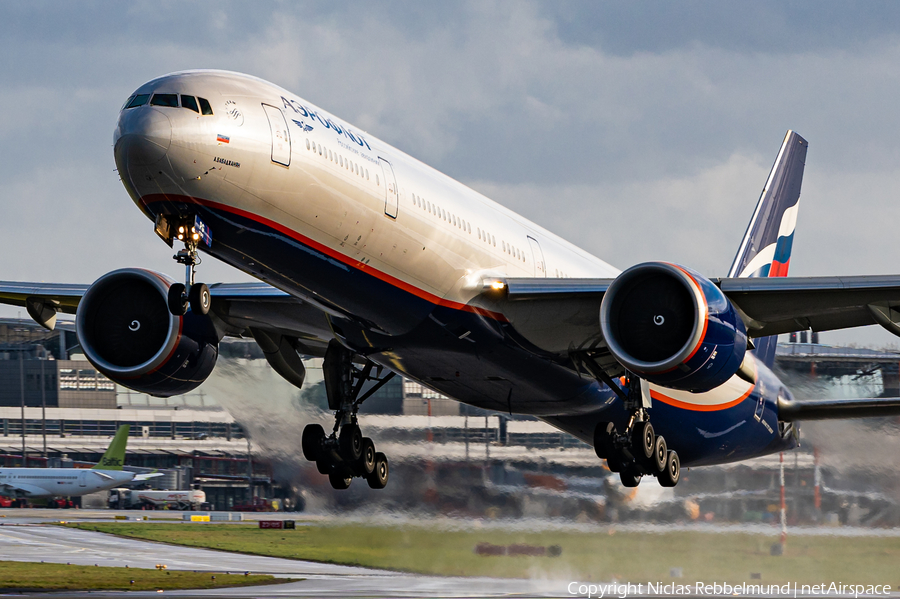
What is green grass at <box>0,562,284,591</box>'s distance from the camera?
3003 cm

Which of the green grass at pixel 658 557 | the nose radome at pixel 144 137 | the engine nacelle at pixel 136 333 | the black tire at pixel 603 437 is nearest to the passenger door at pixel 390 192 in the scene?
the nose radome at pixel 144 137

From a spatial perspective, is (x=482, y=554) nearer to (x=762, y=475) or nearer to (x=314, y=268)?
(x=762, y=475)

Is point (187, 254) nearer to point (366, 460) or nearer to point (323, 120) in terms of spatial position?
point (323, 120)

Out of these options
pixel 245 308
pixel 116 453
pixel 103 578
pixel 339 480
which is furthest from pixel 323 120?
pixel 116 453

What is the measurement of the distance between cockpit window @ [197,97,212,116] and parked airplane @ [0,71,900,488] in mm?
21

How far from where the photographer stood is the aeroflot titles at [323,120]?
1504 centimetres

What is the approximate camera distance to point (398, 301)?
16.8 meters

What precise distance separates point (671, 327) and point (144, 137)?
8848 mm

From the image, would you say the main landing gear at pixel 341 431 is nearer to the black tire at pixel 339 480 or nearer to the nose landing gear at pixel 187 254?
the black tire at pixel 339 480

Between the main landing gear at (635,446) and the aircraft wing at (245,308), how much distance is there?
18.9 ft

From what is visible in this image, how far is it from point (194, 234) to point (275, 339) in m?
7.79

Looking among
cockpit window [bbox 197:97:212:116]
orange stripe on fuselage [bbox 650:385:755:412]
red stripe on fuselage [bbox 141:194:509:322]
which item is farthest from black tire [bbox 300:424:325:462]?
cockpit window [bbox 197:97:212:116]

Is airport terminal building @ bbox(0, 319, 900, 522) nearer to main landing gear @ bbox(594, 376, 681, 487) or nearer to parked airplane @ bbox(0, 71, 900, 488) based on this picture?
parked airplane @ bbox(0, 71, 900, 488)

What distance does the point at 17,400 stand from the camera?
64625mm
